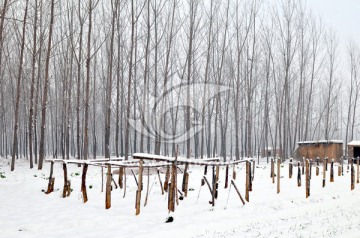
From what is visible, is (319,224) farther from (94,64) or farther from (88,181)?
(94,64)

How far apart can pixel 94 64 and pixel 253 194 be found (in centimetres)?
2198

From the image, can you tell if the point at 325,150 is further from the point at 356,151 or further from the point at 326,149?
the point at 356,151

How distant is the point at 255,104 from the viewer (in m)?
40.2

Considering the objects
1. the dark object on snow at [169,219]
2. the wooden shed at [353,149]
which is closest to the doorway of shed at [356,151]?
the wooden shed at [353,149]

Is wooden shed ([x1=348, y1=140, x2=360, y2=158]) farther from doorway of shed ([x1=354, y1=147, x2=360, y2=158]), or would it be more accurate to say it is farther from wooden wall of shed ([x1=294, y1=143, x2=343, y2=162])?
wooden wall of shed ([x1=294, y1=143, x2=343, y2=162])

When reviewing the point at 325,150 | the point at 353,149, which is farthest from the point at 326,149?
the point at 353,149

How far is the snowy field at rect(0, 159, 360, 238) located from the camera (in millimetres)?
6812

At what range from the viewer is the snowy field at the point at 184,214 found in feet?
22.4

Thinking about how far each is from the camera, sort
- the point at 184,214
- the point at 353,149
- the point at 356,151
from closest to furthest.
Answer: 1. the point at 184,214
2. the point at 353,149
3. the point at 356,151

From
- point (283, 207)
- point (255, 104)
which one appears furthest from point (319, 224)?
point (255, 104)

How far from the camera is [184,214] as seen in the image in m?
8.91

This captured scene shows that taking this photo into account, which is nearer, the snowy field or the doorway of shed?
the snowy field

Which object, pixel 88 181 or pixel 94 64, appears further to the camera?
pixel 94 64

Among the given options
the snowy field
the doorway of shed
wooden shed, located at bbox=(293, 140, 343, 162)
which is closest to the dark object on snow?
the snowy field
